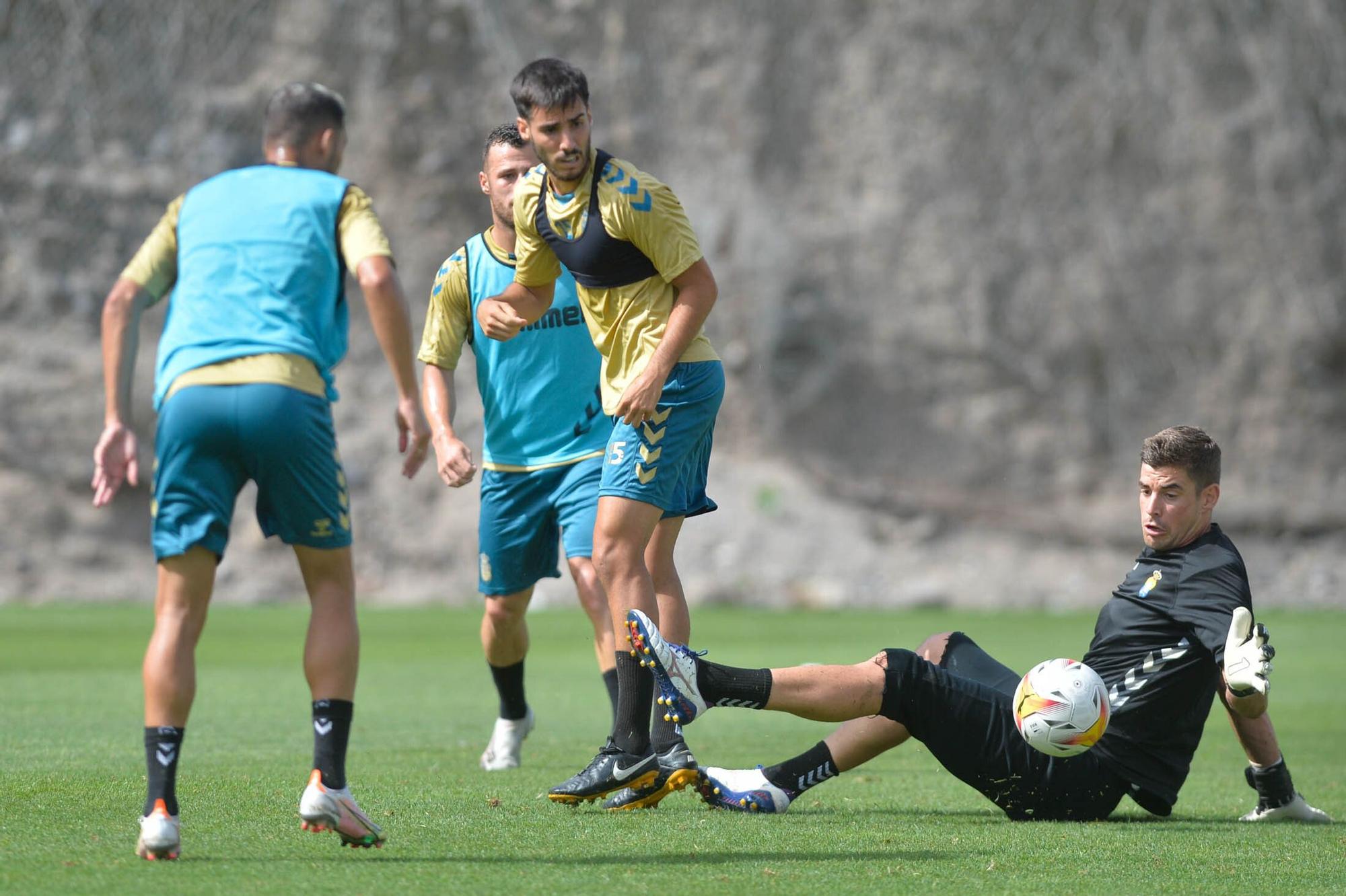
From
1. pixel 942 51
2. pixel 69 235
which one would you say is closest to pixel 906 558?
pixel 942 51

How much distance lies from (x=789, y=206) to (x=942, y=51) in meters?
3.59

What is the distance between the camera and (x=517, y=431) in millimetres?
6273

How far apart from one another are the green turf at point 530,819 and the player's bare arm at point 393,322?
1.20m

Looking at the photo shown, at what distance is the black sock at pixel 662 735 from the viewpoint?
4.72m

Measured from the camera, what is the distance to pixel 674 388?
16.3 feet

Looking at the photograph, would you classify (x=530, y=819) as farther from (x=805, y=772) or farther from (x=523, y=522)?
(x=523, y=522)

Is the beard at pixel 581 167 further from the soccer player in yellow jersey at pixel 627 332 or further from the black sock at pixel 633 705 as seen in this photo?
the black sock at pixel 633 705

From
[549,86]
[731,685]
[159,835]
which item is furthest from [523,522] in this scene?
[159,835]

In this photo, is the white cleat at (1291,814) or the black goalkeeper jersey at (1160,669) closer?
the black goalkeeper jersey at (1160,669)

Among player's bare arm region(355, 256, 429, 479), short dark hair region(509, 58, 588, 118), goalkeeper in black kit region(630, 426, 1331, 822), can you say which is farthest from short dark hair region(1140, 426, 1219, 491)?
player's bare arm region(355, 256, 429, 479)

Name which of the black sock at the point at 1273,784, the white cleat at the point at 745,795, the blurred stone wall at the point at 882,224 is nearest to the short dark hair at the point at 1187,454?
the black sock at the point at 1273,784

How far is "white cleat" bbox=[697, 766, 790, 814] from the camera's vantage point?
478 cm

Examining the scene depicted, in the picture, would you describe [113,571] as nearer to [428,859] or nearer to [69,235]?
[69,235]

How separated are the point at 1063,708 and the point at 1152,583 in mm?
550
